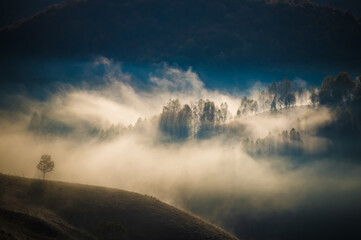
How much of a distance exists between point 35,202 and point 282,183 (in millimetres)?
140486

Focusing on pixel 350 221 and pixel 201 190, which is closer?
pixel 350 221

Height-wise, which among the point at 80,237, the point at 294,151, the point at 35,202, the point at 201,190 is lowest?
the point at 80,237

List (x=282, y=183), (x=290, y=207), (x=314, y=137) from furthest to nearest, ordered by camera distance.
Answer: (x=314, y=137), (x=282, y=183), (x=290, y=207)

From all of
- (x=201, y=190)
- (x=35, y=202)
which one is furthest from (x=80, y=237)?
(x=201, y=190)

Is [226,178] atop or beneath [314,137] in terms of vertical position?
beneath

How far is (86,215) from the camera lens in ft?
278

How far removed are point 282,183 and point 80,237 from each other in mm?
135702

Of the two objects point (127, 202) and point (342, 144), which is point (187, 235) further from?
point (342, 144)

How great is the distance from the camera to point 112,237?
247 feet

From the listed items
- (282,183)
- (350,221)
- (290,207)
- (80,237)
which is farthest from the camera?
(282,183)

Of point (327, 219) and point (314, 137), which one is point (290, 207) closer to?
point (327, 219)

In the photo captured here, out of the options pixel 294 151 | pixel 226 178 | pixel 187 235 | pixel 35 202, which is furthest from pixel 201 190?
pixel 35 202

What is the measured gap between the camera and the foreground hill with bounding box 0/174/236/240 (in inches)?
2655

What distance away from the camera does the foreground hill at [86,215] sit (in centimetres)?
6744
